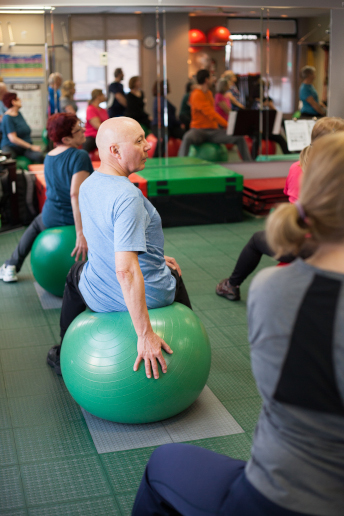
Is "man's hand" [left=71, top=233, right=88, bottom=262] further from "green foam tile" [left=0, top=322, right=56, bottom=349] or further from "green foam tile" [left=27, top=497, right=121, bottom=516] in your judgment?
"green foam tile" [left=27, top=497, right=121, bottom=516]

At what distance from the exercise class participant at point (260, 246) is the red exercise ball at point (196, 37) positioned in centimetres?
377

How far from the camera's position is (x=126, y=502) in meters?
2.07

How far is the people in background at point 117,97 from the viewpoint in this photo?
7.17 m

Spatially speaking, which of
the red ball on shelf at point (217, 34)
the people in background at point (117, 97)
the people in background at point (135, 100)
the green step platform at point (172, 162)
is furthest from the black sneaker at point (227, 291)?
the red ball on shelf at point (217, 34)

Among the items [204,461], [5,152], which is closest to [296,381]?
[204,461]

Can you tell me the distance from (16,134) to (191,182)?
223 centimetres

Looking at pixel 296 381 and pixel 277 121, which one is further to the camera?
pixel 277 121

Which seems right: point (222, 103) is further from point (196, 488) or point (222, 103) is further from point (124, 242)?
point (196, 488)

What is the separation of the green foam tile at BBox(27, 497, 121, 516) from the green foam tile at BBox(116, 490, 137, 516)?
2 cm

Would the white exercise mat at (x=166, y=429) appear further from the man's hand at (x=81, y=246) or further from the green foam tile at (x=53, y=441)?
the man's hand at (x=81, y=246)

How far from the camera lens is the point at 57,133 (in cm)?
365

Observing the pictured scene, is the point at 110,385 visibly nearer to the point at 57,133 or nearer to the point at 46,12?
the point at 57,133

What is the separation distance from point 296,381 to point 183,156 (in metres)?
6.84

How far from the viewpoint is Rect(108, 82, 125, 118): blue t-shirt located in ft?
23.6
